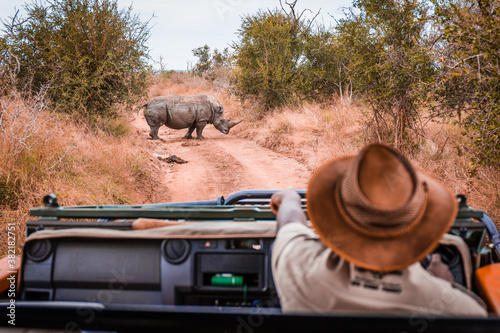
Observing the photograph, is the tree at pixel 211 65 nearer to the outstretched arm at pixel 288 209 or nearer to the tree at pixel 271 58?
the tree at pixel 271 58

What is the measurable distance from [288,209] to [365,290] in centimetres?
53

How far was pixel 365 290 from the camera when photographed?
52.2 inches

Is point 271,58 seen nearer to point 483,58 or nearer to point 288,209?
point 483,58

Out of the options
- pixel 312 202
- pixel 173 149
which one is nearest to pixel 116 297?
pixel 312 202

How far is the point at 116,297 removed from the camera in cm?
182

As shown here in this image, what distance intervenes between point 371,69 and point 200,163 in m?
5.17

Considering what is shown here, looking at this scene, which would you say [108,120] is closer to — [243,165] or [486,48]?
[243,165]

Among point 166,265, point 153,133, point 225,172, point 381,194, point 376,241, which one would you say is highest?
point 153,133

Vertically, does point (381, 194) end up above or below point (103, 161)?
above

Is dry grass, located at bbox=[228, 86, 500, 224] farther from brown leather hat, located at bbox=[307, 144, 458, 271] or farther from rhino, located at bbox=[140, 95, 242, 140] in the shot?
brown leather hat, located at bbox=[307, 144, 458, 271]

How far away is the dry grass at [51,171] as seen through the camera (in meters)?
4.74

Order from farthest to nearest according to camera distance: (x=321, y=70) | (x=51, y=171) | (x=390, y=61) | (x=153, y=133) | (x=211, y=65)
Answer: (x=211, y=65) < (x=153, y=133) < (x=321, y=70) < (x=390, y=61) < (x=51, y=171)

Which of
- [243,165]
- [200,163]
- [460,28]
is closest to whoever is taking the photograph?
[460,28]

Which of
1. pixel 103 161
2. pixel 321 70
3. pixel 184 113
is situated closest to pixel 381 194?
pixel 103 161
